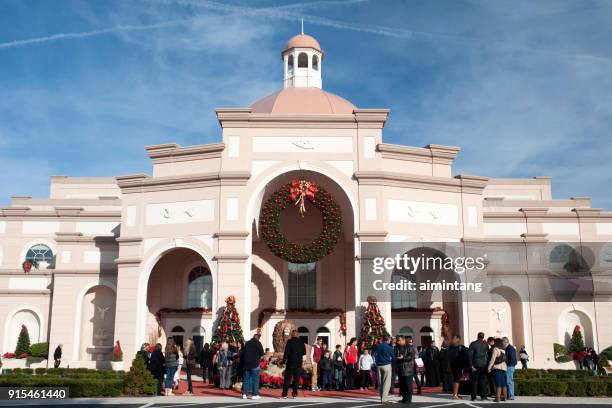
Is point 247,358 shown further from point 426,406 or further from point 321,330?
point 321,330

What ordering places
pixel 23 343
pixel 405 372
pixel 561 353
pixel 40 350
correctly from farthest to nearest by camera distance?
pixel 23 343
pixel 40 350
pixel 561 353
pixel 405 372

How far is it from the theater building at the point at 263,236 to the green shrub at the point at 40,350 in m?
0.75

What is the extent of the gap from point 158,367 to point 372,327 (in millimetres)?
9391

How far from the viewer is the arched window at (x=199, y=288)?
31656mm

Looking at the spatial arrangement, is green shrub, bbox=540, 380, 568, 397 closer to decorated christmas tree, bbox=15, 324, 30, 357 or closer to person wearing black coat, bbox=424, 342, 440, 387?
person wearing black coat, bbox=424, 342, 440, 387

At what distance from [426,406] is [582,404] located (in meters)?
4.11

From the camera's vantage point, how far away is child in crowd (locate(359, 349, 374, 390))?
744 inches

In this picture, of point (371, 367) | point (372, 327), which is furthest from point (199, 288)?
point (371, 367)

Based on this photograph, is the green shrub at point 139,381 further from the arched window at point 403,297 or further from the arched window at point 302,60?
the arched window at point 302,60

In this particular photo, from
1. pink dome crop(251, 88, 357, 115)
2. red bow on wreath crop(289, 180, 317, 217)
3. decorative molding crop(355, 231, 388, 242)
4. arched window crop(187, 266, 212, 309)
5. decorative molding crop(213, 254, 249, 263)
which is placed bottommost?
arched window crop(187, 266, 212, 309)

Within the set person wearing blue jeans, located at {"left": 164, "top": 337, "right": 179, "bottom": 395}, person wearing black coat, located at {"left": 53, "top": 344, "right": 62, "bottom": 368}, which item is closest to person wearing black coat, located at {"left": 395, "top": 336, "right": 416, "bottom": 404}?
person wearing blue jeans, located at {"left": 164, "top": 337, "right": 179, "bottom": 395}

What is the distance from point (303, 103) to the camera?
3356 centimetres

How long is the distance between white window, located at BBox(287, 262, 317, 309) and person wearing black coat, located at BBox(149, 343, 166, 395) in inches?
555

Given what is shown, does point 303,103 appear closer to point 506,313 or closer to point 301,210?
point 301,210
